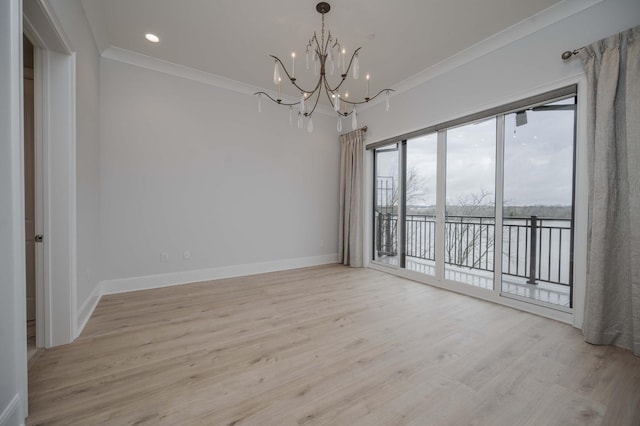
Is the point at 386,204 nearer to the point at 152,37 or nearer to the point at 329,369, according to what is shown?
the point at 329,369

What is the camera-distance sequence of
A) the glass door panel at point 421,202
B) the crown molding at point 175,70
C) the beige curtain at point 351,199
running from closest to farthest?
the crown molding at point 175,70, the glass door panel at point 421,202, the beige curtain at point 351,199

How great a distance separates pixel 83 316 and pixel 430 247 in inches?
188

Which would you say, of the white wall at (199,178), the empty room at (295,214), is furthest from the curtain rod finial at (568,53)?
the white wall at (199,178)

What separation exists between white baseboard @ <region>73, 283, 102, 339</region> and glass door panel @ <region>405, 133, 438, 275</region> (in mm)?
4009

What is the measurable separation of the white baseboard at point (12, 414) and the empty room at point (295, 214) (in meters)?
0.02

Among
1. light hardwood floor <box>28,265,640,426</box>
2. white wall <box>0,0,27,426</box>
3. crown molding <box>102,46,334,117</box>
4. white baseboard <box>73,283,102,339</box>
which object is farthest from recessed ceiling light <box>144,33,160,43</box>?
light hardwood floor <box>28,265,640,426</box>

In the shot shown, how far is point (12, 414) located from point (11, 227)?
85 centimetres

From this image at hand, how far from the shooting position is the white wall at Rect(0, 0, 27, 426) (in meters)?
1.13

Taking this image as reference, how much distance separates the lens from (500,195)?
116 inches

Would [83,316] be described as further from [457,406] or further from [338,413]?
[457,406]

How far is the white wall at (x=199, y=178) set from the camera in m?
3.16

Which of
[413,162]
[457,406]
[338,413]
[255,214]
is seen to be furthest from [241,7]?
[457,406]

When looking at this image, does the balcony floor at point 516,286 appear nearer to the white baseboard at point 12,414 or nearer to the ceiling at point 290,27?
the ceiling at point 290,27

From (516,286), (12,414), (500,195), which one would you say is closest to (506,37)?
(500,195)
